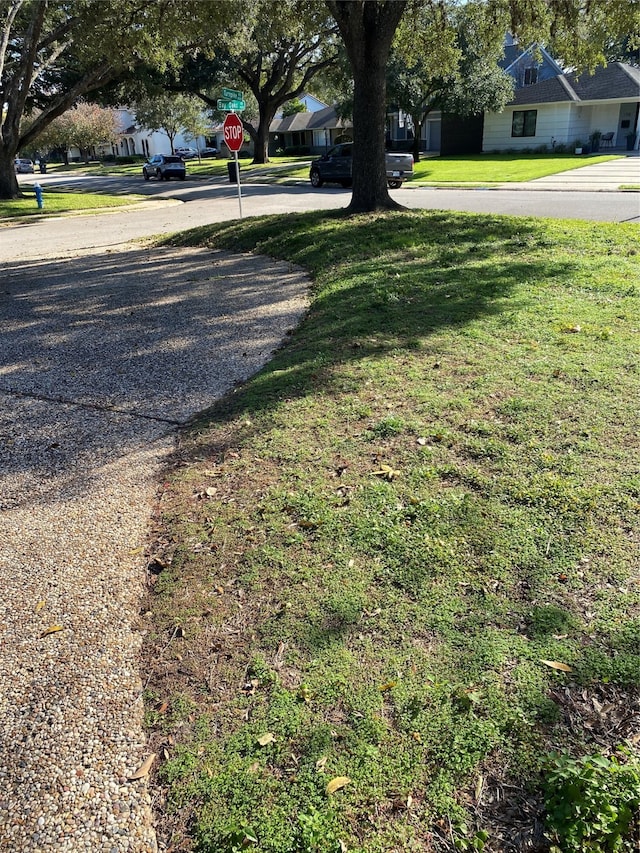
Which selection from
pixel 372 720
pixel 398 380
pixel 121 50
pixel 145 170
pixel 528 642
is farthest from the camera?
pixel 145 170

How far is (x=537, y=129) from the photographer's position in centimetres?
3962

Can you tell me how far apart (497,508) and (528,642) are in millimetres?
932

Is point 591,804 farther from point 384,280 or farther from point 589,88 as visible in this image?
point 589,88

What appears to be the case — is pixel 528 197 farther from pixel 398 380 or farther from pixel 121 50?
pixel 398 380

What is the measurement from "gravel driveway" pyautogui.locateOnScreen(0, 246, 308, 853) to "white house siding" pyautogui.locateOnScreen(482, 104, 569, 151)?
36209mm

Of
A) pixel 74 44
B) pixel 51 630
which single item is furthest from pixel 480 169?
pixel 51 630

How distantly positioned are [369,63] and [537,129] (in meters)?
32.1

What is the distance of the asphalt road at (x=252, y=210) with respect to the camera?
51.8 feet

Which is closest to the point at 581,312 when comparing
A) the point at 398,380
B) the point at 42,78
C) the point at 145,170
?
the point at 398,380

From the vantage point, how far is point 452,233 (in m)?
10.5

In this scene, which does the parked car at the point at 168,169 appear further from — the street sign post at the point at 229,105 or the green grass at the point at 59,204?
the street sign post at the point at 229,105

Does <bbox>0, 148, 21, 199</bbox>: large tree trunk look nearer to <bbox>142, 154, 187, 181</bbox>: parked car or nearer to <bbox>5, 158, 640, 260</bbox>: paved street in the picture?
<bbox>5, 158, 640, 260</bbox>: paved street

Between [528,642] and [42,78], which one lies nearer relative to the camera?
[528,642]

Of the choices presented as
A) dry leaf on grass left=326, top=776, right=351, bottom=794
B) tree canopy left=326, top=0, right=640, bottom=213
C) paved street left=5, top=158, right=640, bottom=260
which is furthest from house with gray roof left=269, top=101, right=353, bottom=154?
dry leaf on grass left=326, top=776, right=351, bottom=794
